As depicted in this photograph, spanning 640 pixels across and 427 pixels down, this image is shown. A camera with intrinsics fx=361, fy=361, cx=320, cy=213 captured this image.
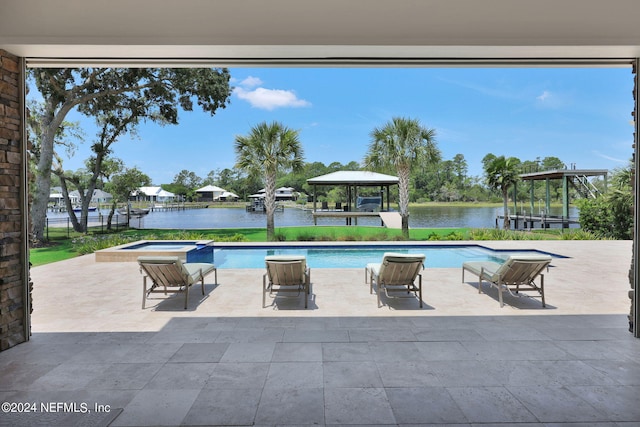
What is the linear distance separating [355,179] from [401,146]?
4.57 metres

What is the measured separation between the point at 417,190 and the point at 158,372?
4662 centimetres

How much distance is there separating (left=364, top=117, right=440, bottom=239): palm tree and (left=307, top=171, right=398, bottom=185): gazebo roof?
12.7 ft

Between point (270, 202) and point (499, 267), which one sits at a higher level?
point (270, 202)

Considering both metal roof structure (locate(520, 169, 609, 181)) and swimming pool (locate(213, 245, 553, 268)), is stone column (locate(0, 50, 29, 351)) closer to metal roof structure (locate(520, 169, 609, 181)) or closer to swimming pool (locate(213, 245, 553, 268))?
swimming pool (locate(213, 245, 553, 268))

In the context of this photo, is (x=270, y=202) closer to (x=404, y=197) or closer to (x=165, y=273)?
(x=404, y=197)

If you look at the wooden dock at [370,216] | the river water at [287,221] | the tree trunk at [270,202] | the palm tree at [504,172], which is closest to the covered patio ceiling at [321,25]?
the tree trunk at [270,202]

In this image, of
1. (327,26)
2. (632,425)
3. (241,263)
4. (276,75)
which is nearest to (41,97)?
(241,263)

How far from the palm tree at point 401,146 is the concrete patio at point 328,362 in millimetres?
9281

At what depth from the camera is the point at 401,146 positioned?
14438 millimetres

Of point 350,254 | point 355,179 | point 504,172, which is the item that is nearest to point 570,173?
point 504,172

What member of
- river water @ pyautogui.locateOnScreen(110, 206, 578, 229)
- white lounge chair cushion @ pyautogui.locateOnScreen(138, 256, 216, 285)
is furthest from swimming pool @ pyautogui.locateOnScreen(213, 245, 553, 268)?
river water @ pyautogui.locateOnScreen(110, 206, 578, 229)

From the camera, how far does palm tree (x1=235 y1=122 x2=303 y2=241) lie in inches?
569

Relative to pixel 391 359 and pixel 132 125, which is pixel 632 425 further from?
pixel 132 125

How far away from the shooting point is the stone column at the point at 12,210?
365 centimetres
